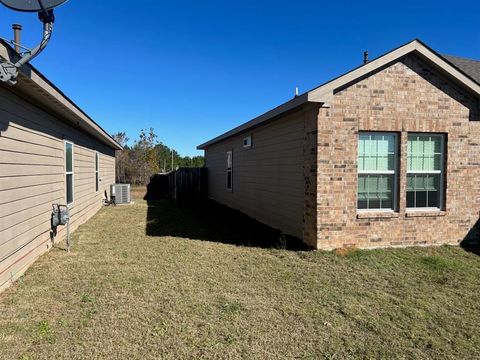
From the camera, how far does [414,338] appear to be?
3400 millimetres

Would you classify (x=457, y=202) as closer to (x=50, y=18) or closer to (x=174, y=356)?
(x=174, y=356)

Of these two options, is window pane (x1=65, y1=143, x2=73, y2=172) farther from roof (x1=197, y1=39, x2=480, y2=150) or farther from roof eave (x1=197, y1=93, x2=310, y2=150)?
roof (x1=197, y1=39, x2=480, y2=150)

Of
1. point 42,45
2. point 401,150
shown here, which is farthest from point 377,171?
point 42,45

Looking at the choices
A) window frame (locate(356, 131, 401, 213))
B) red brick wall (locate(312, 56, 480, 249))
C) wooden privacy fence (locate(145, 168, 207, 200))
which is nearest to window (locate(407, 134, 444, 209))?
red brick wall (locate(312, 56, 480, 249))

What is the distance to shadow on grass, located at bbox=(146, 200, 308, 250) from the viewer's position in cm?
745

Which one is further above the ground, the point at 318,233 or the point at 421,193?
the point at 421,193

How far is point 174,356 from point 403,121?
5.84 meters

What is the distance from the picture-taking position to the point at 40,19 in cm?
378

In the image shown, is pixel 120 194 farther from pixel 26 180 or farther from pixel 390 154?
pixel 390 154

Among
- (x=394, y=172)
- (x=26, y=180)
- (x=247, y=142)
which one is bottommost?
(x=26, y=180)

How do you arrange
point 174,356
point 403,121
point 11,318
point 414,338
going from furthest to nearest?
point 403,121 < point 11,318 < point 414,338 < point 174,356

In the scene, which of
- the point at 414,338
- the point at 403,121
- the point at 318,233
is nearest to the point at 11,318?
the point at 414,338

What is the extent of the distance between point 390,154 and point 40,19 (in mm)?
6083

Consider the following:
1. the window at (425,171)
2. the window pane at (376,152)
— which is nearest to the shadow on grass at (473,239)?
the window at (425,171)
